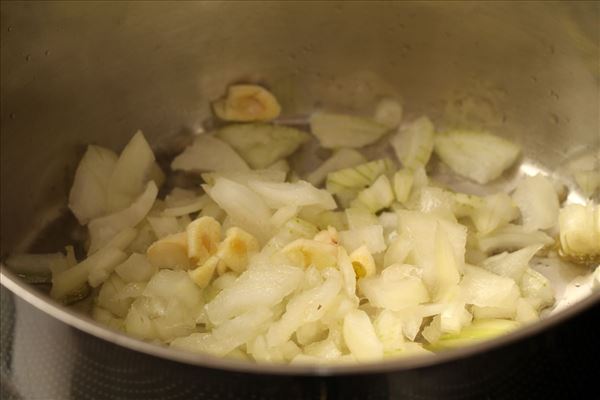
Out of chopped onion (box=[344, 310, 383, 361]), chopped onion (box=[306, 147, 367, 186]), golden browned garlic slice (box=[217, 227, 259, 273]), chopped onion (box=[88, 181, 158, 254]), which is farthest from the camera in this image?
chopped onion (box=[306, 147, 367, 186])

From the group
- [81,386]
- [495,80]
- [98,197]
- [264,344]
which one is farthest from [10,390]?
[495,80]

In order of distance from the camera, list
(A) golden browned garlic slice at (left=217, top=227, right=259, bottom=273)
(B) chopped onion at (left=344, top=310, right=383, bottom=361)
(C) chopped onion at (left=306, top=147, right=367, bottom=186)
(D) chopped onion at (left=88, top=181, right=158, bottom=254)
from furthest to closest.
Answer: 1. (C) chopped onion at (left=306, top=147, right=367, bottom=186)
2. (D) chopped onion at (left=88, top=181, right=158, bottom=254)
3. (A) golden browned garlic slice at (left=217, top=227, right=259, bottom=273)
4. (B) chopped onion at (left=344, top=310, right=383, bottom=361)

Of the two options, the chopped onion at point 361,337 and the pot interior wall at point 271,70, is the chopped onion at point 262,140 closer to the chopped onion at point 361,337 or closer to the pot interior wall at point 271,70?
the pot interior wall at point 271,70

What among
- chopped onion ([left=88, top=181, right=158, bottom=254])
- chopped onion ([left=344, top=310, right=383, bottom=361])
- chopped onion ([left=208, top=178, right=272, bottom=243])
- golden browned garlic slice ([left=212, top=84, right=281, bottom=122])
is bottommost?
chopped onion ([left=88, top=181, right=158, bottom=254])

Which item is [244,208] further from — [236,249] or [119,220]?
[119,220]

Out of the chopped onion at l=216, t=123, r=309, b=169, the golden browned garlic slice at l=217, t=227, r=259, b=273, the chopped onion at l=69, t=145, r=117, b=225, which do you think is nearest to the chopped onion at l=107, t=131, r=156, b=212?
the chopped onion at l=69, t=145, r=117, b=225

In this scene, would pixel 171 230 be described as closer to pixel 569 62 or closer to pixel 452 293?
pixel 452 293

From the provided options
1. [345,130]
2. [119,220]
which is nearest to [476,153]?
[345,130]

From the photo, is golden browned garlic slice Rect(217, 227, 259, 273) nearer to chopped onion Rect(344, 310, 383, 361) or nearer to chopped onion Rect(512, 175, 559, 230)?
chopped onion Rect(344, 310, 383, 361)

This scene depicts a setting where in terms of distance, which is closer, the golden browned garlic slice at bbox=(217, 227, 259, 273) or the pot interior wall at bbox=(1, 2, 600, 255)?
the golden browned garlic slice at bbox=(217, 227, 259, 273)
